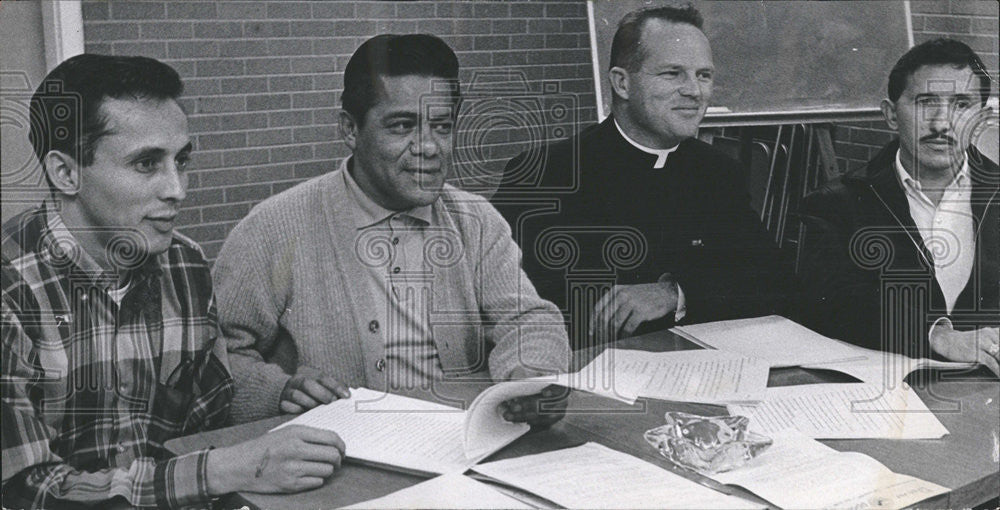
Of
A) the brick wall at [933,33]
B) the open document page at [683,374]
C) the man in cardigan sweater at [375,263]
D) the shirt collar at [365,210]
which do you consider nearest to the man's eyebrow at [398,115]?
the man in cardigan sweater at [375,263]

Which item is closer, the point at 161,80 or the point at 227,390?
the point at 161,80

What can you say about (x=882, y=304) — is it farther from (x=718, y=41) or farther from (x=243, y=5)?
(x=243, y=5)

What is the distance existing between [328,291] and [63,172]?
1.45ft

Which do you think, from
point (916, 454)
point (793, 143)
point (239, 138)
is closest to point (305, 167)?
point (239, 138)

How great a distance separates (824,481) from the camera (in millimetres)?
1696

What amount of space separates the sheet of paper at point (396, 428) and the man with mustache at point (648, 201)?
0.30 m

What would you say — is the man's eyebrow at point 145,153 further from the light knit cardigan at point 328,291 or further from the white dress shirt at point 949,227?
the white dress shirt at point 949,227

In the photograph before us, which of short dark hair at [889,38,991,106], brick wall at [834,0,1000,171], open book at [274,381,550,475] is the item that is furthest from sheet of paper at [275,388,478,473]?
short dark hair at [889,38,991,106]

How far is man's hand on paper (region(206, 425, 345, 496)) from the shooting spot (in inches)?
61.2

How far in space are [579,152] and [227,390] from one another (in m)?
0.72

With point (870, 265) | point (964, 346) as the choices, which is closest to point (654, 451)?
point (870, 265)

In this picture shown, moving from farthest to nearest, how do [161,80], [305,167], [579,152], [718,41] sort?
[718,41], [579,152], [305,167], [161,80]

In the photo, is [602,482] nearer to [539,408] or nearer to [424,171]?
[539,408]

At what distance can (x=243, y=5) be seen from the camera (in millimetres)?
1650
